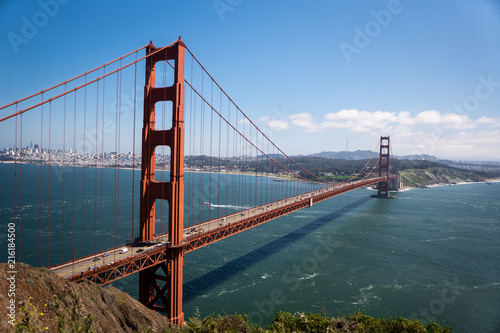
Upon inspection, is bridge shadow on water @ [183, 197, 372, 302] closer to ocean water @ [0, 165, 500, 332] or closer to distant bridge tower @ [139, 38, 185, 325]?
ocean water @ [0, 165, 500, 332]

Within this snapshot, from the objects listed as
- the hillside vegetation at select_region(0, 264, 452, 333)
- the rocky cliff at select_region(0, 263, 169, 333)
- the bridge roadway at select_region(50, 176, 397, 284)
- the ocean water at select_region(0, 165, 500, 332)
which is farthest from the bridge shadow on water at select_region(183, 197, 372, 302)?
the rocky cliff at select_region(0, 263, 169, 333)

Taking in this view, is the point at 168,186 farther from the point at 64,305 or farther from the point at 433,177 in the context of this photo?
the point at 433,177

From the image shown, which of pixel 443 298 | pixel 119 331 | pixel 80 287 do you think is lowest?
pixel 443 298

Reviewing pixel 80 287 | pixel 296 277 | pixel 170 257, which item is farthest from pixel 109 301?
pixel 296 277

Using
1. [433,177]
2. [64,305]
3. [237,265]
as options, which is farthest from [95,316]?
[433,177]

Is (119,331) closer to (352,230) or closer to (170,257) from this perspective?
(170,257)

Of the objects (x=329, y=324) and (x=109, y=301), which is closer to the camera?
(x=109, y=301)
